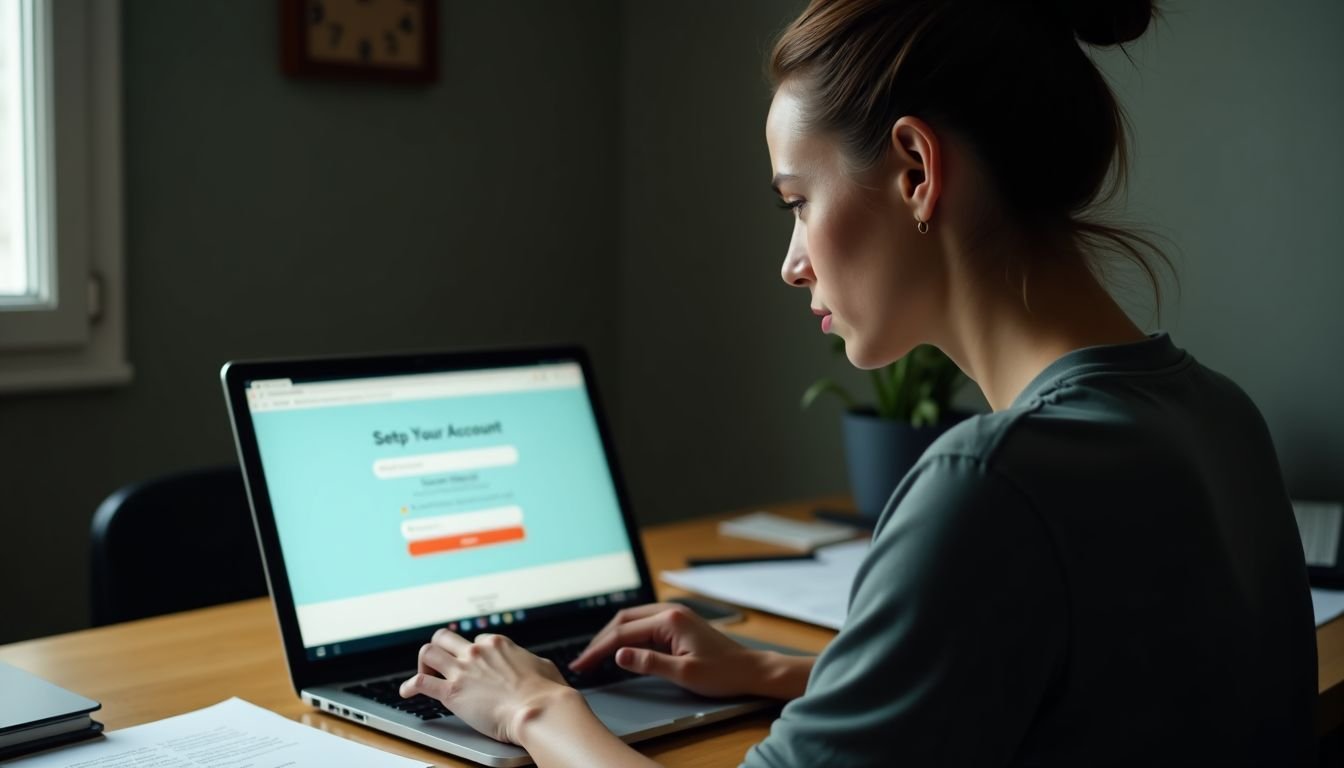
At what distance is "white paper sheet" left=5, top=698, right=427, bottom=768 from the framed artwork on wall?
61.3 inches

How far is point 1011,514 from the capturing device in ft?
2.52

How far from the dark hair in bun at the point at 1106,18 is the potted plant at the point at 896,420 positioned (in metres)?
0.88

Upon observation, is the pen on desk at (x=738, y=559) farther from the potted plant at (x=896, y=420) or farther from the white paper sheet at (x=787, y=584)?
the potted plant at (x=896, y=420)

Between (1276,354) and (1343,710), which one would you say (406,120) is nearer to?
(1276,354)

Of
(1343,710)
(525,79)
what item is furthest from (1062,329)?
(525,79)

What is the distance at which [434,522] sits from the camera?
1318 millimetres

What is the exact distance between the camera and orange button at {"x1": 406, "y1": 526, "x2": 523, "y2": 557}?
4.27 feet

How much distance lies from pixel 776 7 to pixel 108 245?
1.20 metres

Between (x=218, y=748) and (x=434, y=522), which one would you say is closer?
(x=218, y=748)

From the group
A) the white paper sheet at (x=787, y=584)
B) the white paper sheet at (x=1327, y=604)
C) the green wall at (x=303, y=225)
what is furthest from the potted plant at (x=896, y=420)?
the green wall at (x=303, y=225)

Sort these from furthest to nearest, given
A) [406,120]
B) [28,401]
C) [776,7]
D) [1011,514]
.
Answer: [406,120] → [776,7] → [28,401] → [1011,514]

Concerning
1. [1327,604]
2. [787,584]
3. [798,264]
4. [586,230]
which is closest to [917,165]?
[798,264]

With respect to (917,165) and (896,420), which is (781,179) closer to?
(917,165)

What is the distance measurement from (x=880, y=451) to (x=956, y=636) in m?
1.12
